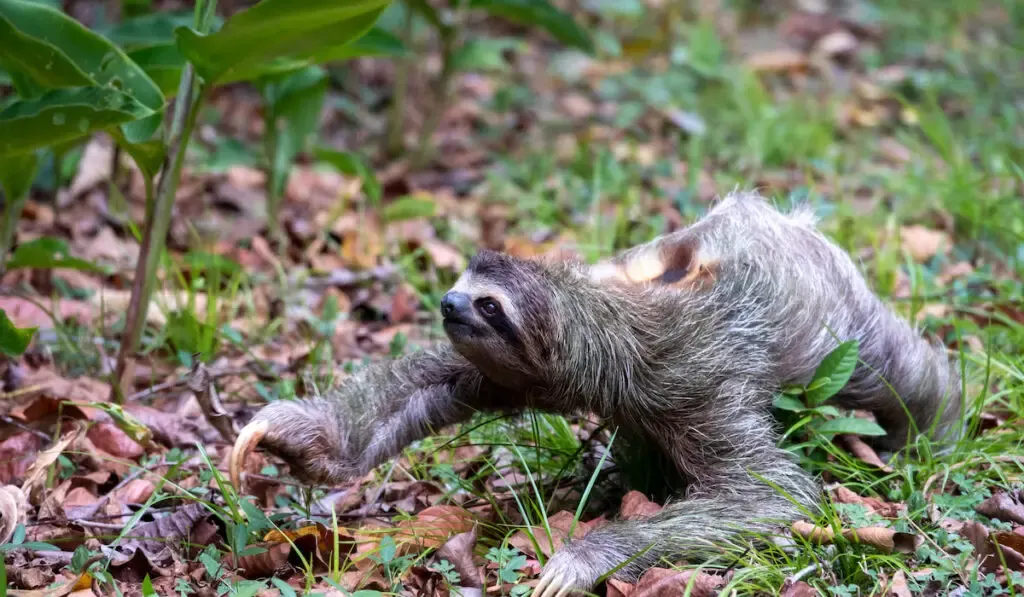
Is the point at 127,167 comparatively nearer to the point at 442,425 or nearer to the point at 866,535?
the point at 442,425

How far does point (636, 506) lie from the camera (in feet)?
14.7

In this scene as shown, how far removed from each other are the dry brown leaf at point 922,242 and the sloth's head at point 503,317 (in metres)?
3.83

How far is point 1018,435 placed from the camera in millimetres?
4754

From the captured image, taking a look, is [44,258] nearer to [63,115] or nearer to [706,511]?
[63,115]

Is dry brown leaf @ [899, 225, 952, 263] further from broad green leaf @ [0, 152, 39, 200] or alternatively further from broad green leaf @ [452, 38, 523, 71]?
broad green leaf @ [0, 152, 39, 200]

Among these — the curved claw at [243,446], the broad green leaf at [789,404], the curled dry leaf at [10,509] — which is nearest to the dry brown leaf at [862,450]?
the broad green leaf at [789,404]

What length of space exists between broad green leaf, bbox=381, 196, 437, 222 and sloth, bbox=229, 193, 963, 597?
2981mm

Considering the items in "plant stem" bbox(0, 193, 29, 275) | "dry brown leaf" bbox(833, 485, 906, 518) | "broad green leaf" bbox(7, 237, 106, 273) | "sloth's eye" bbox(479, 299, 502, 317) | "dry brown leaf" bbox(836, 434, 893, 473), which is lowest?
"dry brown leaf" bbox(833, 485, 906, 518)

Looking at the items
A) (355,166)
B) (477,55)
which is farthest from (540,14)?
(355,166)

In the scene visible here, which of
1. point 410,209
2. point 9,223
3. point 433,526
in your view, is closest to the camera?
point 433,526

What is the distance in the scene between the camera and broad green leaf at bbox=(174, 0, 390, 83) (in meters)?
4.46

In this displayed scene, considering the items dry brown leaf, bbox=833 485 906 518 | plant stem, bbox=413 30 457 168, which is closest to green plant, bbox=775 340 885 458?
dry brown leaf, bbox=833 485 906 518

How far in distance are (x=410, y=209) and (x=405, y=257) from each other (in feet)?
2.47

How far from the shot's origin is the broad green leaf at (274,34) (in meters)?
4.46
